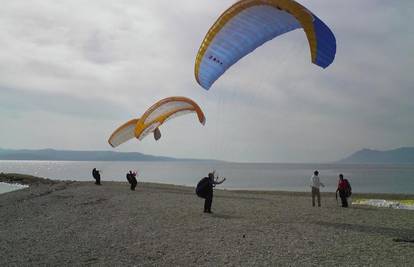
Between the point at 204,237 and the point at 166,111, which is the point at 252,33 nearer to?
the point at 204,237

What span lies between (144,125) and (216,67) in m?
11.6

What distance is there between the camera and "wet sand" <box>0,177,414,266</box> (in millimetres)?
9039

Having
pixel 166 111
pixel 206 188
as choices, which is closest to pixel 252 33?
pixel 206 188

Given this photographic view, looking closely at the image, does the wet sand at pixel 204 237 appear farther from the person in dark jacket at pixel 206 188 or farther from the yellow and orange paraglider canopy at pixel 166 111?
the yellow and orange paraglider canopy at pixel 166 111

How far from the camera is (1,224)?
15227 mm

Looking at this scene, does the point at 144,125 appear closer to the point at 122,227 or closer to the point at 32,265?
the point at 122,227

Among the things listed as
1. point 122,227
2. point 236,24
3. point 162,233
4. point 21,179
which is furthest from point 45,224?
point 21,179

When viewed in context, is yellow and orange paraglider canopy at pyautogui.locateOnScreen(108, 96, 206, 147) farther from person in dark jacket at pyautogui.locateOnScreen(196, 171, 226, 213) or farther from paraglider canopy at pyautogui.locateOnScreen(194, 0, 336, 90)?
Result: paraglider canopy at pyautogui.locateOnScreen(194, 0, 336, 90)

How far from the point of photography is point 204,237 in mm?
11234

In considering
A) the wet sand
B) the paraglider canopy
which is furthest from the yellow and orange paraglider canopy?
the paraglider canopy

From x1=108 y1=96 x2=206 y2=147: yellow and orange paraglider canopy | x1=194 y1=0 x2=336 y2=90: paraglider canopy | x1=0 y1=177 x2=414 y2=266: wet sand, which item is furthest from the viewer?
x1=108 y1=96 x2=206 y2=147: yellow and orange paraglider canopy

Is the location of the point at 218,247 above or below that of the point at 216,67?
below

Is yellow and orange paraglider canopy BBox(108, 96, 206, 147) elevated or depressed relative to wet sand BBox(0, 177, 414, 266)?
elevated

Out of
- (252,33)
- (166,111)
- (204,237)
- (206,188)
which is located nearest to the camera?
(204,237)
